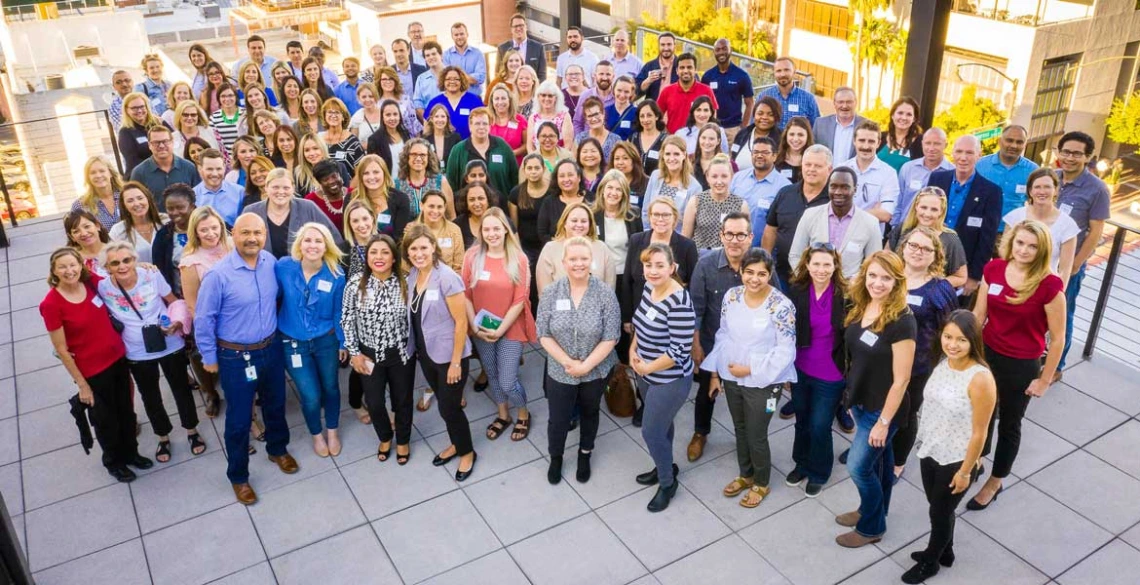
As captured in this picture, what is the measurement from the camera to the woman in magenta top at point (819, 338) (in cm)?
410

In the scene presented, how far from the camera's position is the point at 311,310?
468 centimetres

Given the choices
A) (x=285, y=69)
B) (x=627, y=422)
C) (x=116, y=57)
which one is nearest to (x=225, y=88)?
(x=285, y=69)

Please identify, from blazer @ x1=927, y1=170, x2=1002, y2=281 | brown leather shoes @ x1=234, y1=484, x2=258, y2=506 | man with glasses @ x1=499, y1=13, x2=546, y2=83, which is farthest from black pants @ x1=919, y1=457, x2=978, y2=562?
man with glasses @ x1=499, y1=13, x2=546, y2=83

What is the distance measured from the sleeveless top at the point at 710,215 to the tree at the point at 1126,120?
4089cm

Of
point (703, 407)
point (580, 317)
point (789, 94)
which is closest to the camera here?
point (580, 317)

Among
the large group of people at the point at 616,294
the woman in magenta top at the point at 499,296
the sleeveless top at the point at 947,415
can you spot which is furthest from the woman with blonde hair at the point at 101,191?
the sleeveless top at the point at 947,415

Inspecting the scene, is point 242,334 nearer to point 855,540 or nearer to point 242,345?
point 242,345

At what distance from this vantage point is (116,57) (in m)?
43.0

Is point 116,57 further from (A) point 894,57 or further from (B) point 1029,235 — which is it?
(B) point 1029,235

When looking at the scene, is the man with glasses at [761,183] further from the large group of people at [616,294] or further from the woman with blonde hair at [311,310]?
the woman with blonde hair at [311,310]

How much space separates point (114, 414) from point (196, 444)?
22.9 inches

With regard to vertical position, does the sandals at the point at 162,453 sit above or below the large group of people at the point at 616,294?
below

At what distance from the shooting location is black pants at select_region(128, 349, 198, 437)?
4824 mm

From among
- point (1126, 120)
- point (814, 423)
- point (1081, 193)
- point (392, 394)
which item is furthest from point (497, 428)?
point (1126, 120)
